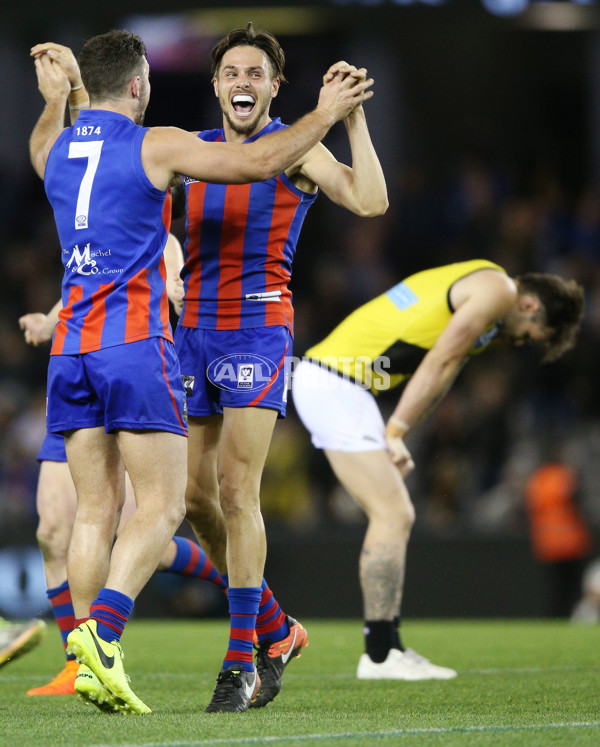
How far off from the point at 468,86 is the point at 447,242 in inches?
168

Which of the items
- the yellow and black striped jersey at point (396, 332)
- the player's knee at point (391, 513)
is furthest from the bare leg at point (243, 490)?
the yellow and black striped jersey at point (396, 332)

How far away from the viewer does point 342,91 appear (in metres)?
4.03

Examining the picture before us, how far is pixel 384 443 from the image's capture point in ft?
18.5

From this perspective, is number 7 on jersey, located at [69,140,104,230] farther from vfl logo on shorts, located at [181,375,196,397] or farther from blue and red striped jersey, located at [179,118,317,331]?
vfl logo on shorts, located at [181,375,196,397]

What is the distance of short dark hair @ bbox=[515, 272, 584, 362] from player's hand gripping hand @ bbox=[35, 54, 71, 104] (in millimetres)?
2538

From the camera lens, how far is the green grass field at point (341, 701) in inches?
128

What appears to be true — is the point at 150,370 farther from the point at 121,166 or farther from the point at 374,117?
the point at 374,117

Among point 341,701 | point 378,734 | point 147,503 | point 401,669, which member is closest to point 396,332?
point 401,669

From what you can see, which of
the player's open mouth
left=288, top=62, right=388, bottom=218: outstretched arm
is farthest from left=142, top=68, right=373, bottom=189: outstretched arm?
the player's open mouth

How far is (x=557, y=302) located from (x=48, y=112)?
2.73m

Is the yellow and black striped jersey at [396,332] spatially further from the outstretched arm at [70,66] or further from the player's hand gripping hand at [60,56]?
the player's hand gripping hand at [60,56]

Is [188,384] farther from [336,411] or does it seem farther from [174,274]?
[336,411]

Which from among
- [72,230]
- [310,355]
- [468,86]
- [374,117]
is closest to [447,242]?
[374,117]

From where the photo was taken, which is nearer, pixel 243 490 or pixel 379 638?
pixel 243 490
